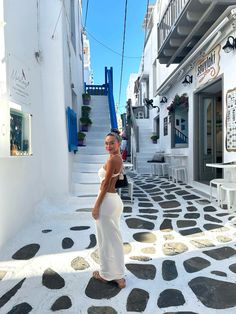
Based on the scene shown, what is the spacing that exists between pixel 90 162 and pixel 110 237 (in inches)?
169

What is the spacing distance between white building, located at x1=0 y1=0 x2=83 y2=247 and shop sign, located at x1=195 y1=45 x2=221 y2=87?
347 centimetres

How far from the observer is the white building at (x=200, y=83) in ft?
18.5

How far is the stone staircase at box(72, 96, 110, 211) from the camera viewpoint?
5688mm

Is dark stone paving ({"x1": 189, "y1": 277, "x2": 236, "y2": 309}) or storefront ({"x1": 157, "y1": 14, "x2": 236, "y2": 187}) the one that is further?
storefront ({"x1": 157, "y1": 14, "x2": 236, "y2": 187})

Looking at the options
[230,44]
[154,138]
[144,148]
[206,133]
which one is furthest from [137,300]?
[154,138]

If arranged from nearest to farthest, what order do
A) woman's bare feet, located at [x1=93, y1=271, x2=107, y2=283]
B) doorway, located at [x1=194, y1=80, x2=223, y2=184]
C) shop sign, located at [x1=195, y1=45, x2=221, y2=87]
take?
woman's bare feet, located at [x1=93, y1=271, x2=107, y2=283] < shop sign, located at [x1=195, y1=45, x2=221, y2=87] < doorway, located at [x1=194, y1=80, x2=223, y2=184]

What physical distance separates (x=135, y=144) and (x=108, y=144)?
10370 millimetres

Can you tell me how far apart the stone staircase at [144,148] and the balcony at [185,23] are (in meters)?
4.42

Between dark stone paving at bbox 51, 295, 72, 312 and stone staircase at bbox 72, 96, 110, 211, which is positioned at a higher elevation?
stone staircase at bbox 72, 96, 110, 211

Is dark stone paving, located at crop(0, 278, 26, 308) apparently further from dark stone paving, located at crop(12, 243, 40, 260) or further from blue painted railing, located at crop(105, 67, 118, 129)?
blue painted railing, located at crop(105, 67, 118, 129)

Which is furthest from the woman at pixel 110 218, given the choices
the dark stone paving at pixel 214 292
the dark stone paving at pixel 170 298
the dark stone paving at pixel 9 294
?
the dark stone paving at pixel 9 294

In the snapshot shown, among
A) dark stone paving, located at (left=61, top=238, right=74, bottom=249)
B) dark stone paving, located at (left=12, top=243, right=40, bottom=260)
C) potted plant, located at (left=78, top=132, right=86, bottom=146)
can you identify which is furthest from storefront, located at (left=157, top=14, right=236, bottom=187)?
dark stone paving, located at (left=12, top=243, right=40, bottom=260)

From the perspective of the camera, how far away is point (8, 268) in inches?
117

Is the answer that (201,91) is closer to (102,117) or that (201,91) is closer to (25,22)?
(102,117)
